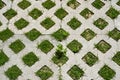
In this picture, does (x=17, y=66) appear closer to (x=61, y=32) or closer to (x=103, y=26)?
(x=61, y=32)

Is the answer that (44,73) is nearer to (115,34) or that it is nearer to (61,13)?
(61,13)

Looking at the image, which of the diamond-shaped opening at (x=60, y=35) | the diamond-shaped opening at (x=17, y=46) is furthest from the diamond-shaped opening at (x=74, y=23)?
the diamond-shaped opening at (x=17, y=46)

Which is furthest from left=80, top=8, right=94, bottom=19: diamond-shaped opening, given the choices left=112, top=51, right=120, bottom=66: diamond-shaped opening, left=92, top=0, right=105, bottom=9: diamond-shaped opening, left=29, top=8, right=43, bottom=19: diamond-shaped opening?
left=112, top=51, right=120, bottom=66: diamond-shaped opening

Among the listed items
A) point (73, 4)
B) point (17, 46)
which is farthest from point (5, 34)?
point (73, 4)

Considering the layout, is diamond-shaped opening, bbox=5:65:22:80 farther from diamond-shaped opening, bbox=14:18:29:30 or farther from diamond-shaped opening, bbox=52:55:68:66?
diamond-shaped opening, bbox=14:18:29:30

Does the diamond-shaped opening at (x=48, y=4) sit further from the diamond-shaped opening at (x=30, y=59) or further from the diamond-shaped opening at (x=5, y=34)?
the diamond-shaped opening at (x=30, y=59)

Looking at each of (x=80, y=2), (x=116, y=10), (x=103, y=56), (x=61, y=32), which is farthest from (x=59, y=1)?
(x=103, y=56)
